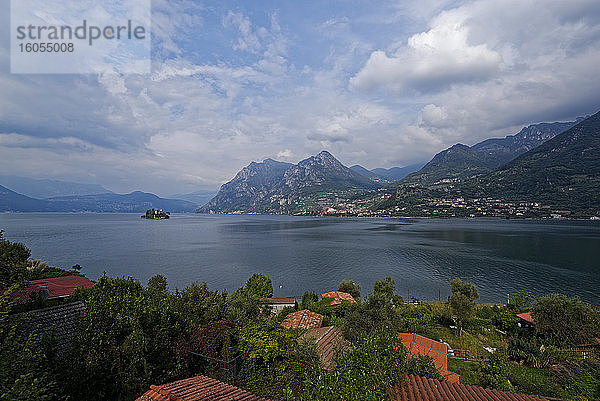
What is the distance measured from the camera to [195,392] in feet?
25.3

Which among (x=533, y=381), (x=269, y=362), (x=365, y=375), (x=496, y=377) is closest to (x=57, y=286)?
(x=269, y=362)

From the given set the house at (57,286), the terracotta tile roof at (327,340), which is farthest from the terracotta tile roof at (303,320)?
the house at (57,286)

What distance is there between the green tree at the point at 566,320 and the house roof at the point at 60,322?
105 feet

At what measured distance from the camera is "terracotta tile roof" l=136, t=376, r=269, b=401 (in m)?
7.40

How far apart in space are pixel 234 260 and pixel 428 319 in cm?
5406

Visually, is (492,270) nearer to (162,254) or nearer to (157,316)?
(157,316)

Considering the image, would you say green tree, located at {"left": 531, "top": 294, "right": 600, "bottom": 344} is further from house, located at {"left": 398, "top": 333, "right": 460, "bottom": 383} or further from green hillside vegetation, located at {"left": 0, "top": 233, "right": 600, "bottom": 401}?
house, located at {"left": 398, "top": 333, "right": 460, "bottom": 383}

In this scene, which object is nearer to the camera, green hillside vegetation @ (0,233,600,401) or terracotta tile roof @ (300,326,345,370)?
green hillside vegetation @ (0,233,600,401)

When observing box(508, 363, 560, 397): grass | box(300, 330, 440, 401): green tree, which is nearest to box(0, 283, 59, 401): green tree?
box(300, 330, 440, 401): green tree

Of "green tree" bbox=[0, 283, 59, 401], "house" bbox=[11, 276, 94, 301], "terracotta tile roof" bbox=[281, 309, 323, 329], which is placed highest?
"green tree" bbox=[0, 283, 59, 401]

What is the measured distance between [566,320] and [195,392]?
27432 mm

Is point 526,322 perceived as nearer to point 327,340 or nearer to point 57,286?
point 327,340

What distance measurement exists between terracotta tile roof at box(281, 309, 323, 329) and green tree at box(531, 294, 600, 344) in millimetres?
18454

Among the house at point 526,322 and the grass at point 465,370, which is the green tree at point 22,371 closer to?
the grass at point 465,370
